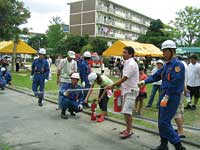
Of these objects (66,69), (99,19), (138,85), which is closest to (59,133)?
(138,85)

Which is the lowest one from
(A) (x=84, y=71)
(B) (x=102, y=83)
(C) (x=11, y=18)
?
(B) (x=102, y=83)

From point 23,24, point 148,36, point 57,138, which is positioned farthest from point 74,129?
point 148,36

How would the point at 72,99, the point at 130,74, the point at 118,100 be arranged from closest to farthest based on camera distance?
the point at 130,74 < the point at 118,100 < the point at 72,99

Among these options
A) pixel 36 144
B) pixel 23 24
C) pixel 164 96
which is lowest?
pixel 36 144

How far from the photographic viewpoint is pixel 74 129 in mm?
7270

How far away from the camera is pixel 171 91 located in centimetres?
518

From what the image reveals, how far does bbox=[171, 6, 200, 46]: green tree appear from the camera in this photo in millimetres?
44922

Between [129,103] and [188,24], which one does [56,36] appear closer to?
[188,24]

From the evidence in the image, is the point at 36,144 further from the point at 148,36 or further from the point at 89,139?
the point at 148,36

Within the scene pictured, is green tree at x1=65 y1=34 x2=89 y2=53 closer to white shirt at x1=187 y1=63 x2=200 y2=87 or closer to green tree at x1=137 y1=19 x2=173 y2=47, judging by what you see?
green tree at x1=137 y1=19 x2=173 y2=47

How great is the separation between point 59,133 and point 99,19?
6719 centimetres

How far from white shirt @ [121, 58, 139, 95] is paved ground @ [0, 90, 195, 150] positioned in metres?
1.07

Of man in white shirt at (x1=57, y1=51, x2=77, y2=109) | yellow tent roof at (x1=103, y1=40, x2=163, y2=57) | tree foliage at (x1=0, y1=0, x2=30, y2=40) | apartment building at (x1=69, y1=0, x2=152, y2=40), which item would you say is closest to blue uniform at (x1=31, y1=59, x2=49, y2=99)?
man in white shirt at (x1=57, y1=51, x2=77, y2=109)

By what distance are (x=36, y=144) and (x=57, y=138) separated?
560mm
